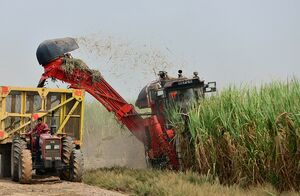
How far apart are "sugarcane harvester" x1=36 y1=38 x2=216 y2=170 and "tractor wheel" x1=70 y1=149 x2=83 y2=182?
235cm

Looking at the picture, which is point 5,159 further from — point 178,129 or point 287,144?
point 287,144

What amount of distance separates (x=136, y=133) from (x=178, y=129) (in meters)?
1.77

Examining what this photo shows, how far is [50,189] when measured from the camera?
37.4ft

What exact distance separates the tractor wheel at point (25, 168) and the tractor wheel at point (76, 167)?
3.52ft

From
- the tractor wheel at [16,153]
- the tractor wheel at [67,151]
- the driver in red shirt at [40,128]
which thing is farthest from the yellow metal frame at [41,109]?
the tractor wheel at [67,151]

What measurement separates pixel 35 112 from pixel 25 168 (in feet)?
7.07

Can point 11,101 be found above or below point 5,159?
above

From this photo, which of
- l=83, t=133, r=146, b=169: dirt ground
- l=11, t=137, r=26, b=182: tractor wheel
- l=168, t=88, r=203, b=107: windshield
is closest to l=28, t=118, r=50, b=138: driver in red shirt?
l=11, t=137, r=26, b=182: tractor wheel

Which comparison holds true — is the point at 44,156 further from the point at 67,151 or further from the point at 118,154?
the point at 118,154

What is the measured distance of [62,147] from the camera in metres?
13.2

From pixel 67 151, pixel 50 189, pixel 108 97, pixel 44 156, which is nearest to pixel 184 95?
pixel 108 97

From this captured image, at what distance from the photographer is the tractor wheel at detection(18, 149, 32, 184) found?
12.2 meters

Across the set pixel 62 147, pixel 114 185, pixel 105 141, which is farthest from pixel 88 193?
pixel 105 141

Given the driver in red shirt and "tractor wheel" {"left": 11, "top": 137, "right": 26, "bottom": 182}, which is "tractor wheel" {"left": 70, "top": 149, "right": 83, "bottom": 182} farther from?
"tractor wheel" {"left": 11, "top": 137, "right": 26, "bottom": 182}
